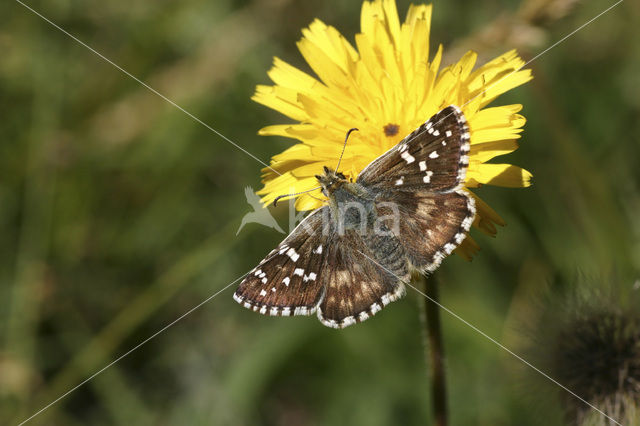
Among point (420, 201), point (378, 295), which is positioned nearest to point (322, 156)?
point (420, 201)

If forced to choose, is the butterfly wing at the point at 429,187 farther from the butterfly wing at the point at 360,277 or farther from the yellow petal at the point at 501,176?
the yellow petal at the point at 501,176

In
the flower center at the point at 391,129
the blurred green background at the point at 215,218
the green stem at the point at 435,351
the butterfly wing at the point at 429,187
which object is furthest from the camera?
the blurred green background at the point at 215,218

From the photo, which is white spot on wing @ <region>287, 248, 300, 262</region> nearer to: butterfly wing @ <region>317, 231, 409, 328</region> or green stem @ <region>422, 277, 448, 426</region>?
butterfly wing @ <region>317, 231, 409, 328</region>

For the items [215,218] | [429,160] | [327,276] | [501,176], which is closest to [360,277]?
[327,276]

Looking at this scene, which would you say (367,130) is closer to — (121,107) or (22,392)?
(121,107)

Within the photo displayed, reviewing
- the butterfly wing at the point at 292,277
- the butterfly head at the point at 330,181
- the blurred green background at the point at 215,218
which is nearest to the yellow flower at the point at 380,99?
the butterfly head at the point at 330,181

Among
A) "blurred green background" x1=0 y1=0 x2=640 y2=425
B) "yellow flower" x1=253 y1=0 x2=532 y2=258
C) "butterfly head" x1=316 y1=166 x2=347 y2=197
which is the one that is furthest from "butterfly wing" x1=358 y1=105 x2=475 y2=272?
"blurred green background" x1=0 y1=0 x2=640 y2=425

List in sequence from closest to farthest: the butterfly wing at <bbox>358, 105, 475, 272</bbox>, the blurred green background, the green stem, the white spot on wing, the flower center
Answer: the butterfly wing at <bbox>358, 105, 475, 272</bbox> → the green stem → the white spot on wing → the flower center → the blurred green background
